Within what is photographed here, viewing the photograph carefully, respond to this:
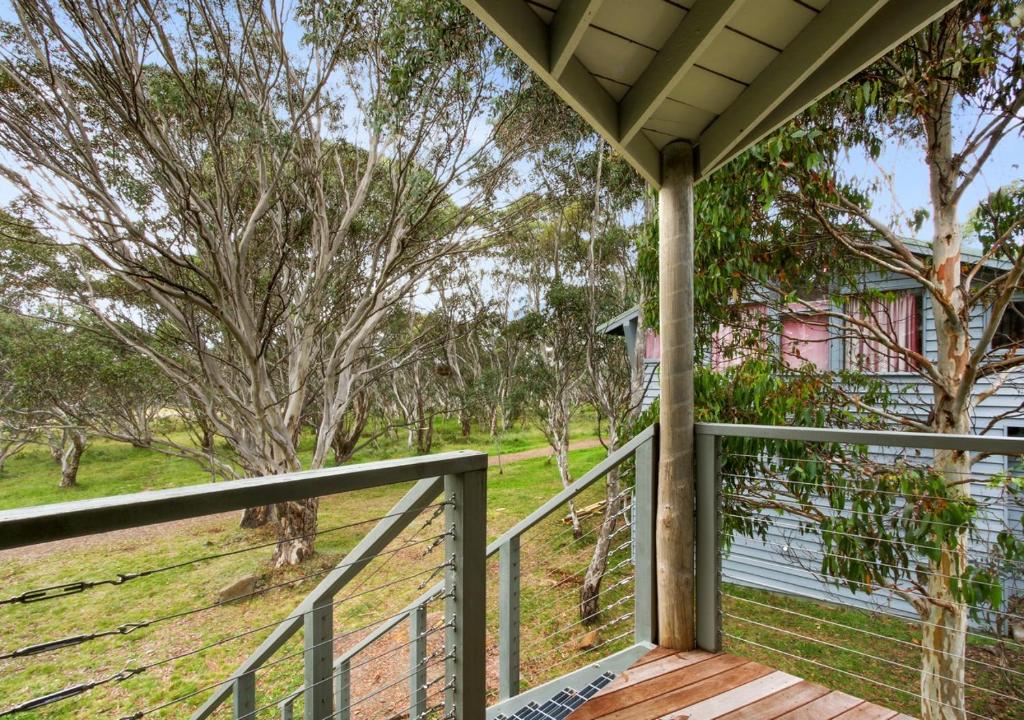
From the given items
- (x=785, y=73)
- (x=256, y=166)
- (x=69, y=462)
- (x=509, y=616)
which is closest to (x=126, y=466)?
(x=69, y=462)

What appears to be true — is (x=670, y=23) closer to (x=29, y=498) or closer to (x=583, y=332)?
(x=583, y=332)

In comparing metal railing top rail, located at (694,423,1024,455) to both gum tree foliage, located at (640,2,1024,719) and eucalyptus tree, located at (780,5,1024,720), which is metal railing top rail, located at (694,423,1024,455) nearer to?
gum tree foliage, located at (640,2,1024,719)

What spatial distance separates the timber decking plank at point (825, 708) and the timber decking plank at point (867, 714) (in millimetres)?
16

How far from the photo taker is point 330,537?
397 inches

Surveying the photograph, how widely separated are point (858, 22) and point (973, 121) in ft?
10.9

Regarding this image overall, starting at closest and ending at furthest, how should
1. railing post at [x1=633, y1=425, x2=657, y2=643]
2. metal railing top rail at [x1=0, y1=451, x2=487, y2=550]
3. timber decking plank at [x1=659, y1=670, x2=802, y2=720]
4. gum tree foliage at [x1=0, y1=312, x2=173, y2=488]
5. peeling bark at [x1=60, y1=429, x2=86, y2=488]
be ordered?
metal railing top rail at [x1=0, y1=451, x2=487, y2=550], timber decking plank at [x1=659, y1=670, x2=802, y2=720], railing post at [x1=633, y1=425, x2=657, y2=643], gum tree foliage at [x1=0, y1=312, x2=173, y2=488], peeling bark at [x1=60, y1=429, x2=86, y2=488]

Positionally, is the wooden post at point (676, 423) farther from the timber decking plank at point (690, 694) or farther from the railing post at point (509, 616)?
the railing post at point (509, 616)

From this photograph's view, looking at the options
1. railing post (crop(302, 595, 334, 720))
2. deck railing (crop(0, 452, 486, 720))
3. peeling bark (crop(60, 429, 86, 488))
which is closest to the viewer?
deck railing (crop(0, 452, 486, 720))

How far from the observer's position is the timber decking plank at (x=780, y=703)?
5.49 ft

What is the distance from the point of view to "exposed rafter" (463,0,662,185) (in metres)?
1.45

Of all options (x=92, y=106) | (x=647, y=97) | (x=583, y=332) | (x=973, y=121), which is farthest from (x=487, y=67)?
(x=647, y=97)

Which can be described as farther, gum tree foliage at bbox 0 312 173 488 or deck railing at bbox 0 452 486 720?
gum tree foliage at bbox 0 312 173 488

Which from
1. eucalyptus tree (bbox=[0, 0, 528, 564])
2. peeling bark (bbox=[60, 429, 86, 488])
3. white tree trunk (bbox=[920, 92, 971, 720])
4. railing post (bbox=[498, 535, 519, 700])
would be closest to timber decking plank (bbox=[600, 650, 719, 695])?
railing post (bbox=[498, 535, 519, 700])

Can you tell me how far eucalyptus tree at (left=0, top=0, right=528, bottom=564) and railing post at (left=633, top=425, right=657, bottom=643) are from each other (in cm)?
523
